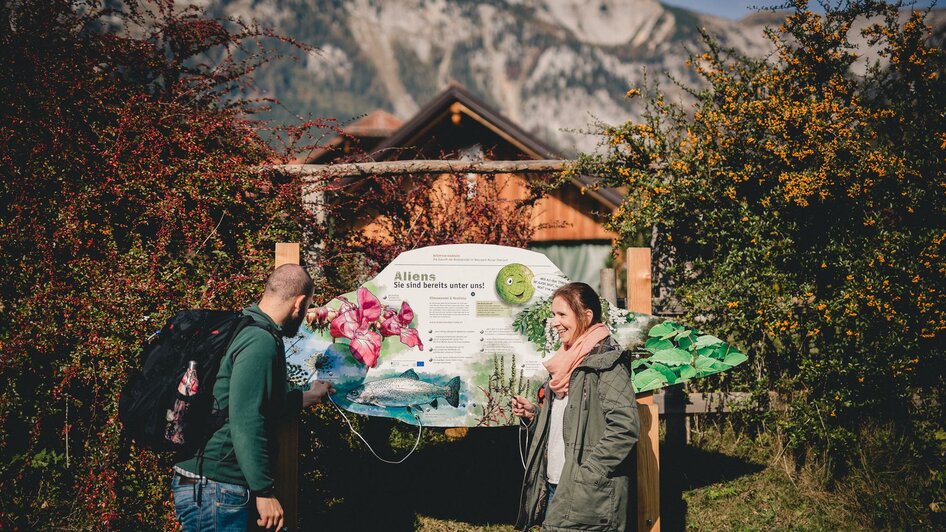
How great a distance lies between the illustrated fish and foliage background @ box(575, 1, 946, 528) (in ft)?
7.46

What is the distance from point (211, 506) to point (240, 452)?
31 centimetres

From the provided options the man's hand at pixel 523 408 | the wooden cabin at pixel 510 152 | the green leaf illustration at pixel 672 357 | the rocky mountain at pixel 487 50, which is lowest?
the man's hand at pixel 523 408

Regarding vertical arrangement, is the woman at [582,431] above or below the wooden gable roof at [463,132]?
below

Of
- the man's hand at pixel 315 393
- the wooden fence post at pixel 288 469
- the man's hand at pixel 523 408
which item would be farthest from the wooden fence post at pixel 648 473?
the wooden fence post at pixel 288 469

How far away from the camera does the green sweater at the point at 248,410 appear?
2.62 metres

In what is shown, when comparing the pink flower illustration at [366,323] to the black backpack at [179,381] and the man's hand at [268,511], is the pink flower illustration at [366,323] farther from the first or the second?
the man's hand at [268,511]

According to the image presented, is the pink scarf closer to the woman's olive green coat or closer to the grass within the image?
the woman's olive green coat

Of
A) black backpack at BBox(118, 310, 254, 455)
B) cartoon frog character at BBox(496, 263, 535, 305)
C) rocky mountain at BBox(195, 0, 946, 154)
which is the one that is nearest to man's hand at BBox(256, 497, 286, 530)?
black backpack at BBox(118, 310, 254, 455)

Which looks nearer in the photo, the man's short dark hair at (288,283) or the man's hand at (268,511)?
the man's hand at (268,511)

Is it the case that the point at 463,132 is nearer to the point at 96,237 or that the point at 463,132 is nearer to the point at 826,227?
the point at 826,227

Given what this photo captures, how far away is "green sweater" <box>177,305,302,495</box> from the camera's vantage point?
262 cm

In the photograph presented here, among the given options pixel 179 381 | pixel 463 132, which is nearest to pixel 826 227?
pixel 179 381

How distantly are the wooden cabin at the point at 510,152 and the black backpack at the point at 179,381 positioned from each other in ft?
24.0

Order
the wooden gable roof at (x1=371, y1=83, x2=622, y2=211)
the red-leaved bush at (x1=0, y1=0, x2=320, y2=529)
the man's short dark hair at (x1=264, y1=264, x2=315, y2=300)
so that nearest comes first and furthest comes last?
the man's short dark hair at (x1=264, y1=264, x2=315, y2=300) → the red-leaved bush at (x1=0, y1=0, x2=320, y2=529) → the wooden gable roof at (x1=371, y1=83, x2=622, y2=211)
